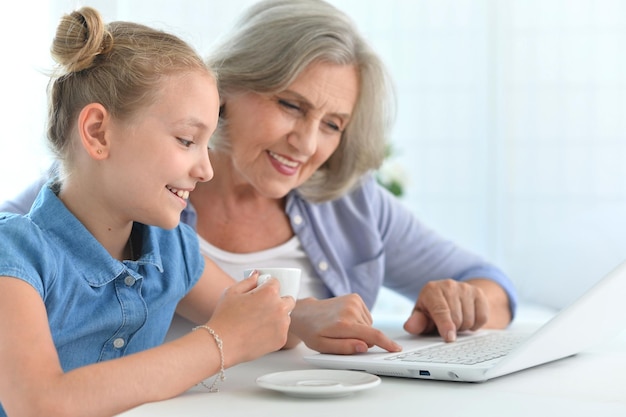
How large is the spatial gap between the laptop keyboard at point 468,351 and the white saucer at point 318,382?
0.16m

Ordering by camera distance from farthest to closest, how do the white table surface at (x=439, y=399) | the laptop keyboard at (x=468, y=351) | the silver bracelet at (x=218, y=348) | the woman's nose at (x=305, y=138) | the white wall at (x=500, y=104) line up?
the white wall at (x=500, y=104)
the woman's nose at (x=305, y=138)
the laptop keyboard at (x=468, y=351)
the silver bracelet at (x=218, y=348)
the white table surface at (x=439, y=399)

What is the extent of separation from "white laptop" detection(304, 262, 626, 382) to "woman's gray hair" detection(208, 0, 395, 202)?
72cm

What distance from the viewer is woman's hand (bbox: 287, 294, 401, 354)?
1.26 meters

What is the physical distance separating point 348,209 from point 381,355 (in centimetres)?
86

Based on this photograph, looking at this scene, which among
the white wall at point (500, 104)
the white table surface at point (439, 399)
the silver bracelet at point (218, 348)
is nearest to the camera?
the white table surface at point (439, 399)

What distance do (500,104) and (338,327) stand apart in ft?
9.02

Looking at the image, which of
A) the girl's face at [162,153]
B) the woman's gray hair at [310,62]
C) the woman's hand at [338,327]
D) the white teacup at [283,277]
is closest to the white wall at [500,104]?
the woman's gray hair at [310,62]

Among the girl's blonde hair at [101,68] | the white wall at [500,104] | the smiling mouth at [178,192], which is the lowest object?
the white wall at [500,104]

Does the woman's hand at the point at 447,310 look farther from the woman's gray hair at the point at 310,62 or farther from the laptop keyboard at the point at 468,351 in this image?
the woman's gray hair at the point at 310,62

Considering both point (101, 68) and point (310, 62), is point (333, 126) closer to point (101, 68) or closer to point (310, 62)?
point (310, 62)

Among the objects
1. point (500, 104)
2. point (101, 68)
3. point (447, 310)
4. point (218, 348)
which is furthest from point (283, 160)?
point (500, 104)

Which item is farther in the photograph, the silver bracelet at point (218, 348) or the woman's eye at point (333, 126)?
the woman's eye at point (333, 126)

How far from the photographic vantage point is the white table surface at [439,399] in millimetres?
903

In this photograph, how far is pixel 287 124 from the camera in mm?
1780
